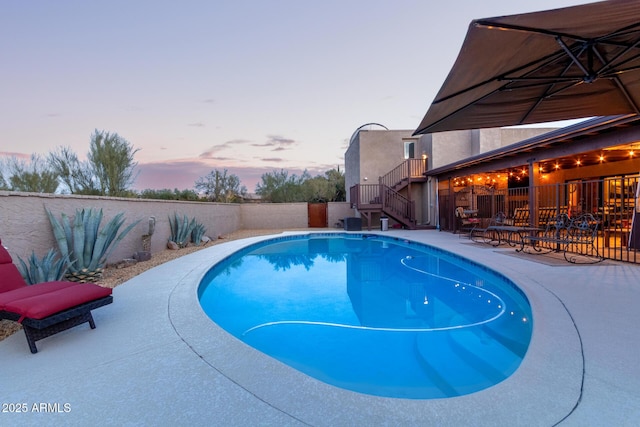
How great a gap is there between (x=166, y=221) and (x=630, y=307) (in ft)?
35.9

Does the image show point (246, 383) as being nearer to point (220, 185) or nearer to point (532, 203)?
point (532, 203)

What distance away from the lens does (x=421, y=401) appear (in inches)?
78.6

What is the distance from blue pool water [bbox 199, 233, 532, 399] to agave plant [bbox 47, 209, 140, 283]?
6.30 ft

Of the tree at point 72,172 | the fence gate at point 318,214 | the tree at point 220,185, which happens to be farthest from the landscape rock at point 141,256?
the tree at point 220,185

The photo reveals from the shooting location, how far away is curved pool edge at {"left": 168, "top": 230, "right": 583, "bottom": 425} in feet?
5.90

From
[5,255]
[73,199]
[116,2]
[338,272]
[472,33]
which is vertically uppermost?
[116,2]

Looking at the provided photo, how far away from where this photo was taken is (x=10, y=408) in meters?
1.96

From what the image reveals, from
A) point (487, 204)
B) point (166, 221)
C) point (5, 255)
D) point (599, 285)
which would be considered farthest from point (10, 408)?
point (487, 204)

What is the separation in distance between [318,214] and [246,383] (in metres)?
16.5

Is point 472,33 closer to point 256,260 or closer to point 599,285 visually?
point 599,285

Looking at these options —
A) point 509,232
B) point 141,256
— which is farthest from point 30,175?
point 509,232

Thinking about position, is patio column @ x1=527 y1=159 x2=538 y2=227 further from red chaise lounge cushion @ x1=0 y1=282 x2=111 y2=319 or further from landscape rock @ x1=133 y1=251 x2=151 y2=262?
landscape rock @ x1=133 y1=251 x2=151 y2=262

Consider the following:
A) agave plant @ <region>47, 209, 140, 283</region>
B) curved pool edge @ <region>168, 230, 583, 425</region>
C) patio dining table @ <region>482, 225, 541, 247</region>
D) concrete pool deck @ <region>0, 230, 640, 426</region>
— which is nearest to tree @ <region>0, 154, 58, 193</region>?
agave plant @ <region>47, 209, 140, 283</region>

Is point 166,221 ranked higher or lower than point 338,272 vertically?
higher
